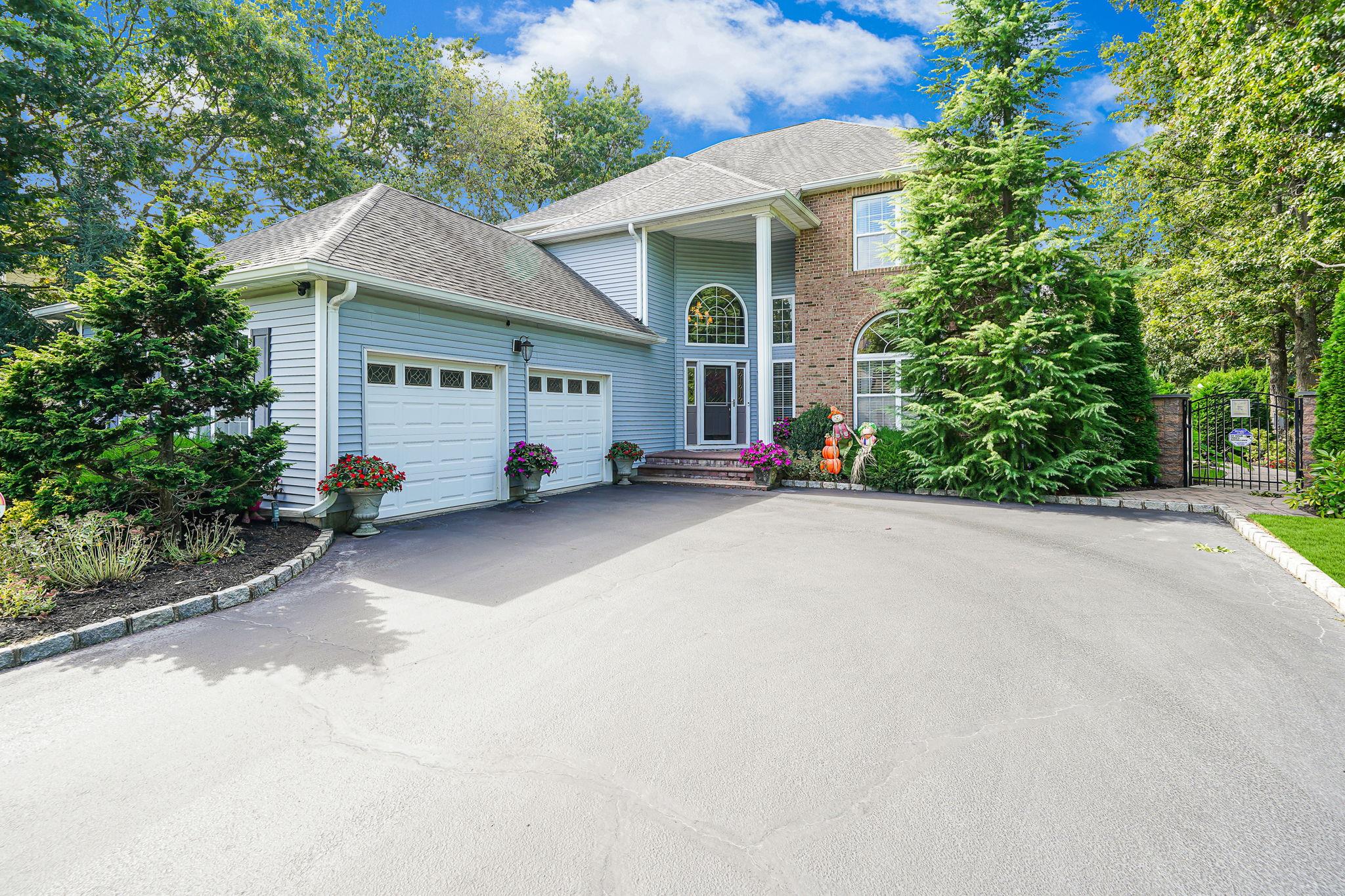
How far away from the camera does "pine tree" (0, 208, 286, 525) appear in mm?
5051

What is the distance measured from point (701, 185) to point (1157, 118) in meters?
12.4

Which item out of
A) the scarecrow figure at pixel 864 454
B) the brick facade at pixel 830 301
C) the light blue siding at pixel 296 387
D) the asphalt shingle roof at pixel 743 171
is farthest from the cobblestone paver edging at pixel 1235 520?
the light blue siding at pixel 296 387

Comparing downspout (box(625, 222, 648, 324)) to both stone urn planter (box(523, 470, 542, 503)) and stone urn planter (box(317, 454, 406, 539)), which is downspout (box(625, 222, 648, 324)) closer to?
stone urn planter (box(523, 470, 542, 503))

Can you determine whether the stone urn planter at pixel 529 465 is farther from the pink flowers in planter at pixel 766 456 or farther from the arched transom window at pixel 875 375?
the arched transom window at pixel 875 375

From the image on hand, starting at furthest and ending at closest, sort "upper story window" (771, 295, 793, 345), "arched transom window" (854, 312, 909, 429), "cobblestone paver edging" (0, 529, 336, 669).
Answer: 1. "upper story window" (771, 295, 793, 345)
2. "arched transom window" (854, 312, 909, 429)
3. "cobblestone paver edging" (0, 529, 336, 669)

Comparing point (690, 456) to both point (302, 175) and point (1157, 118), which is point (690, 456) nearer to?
point (1157, 118)

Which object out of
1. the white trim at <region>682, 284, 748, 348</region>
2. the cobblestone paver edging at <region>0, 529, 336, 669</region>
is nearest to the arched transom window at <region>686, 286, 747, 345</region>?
the white trim at <region>682, 284, 748, 348</region>

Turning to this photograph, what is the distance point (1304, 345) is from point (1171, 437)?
8190mm

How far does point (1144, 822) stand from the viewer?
2156 millimetres

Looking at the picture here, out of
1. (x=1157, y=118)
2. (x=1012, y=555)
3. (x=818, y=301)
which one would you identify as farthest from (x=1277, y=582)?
(x=1157, y=118)

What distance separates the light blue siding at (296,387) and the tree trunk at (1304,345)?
20.1 meters

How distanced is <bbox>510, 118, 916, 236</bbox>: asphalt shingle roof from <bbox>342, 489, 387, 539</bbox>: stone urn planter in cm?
831

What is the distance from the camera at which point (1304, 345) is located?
14500 millimetres

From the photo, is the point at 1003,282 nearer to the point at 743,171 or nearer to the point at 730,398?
the point at 730,398
